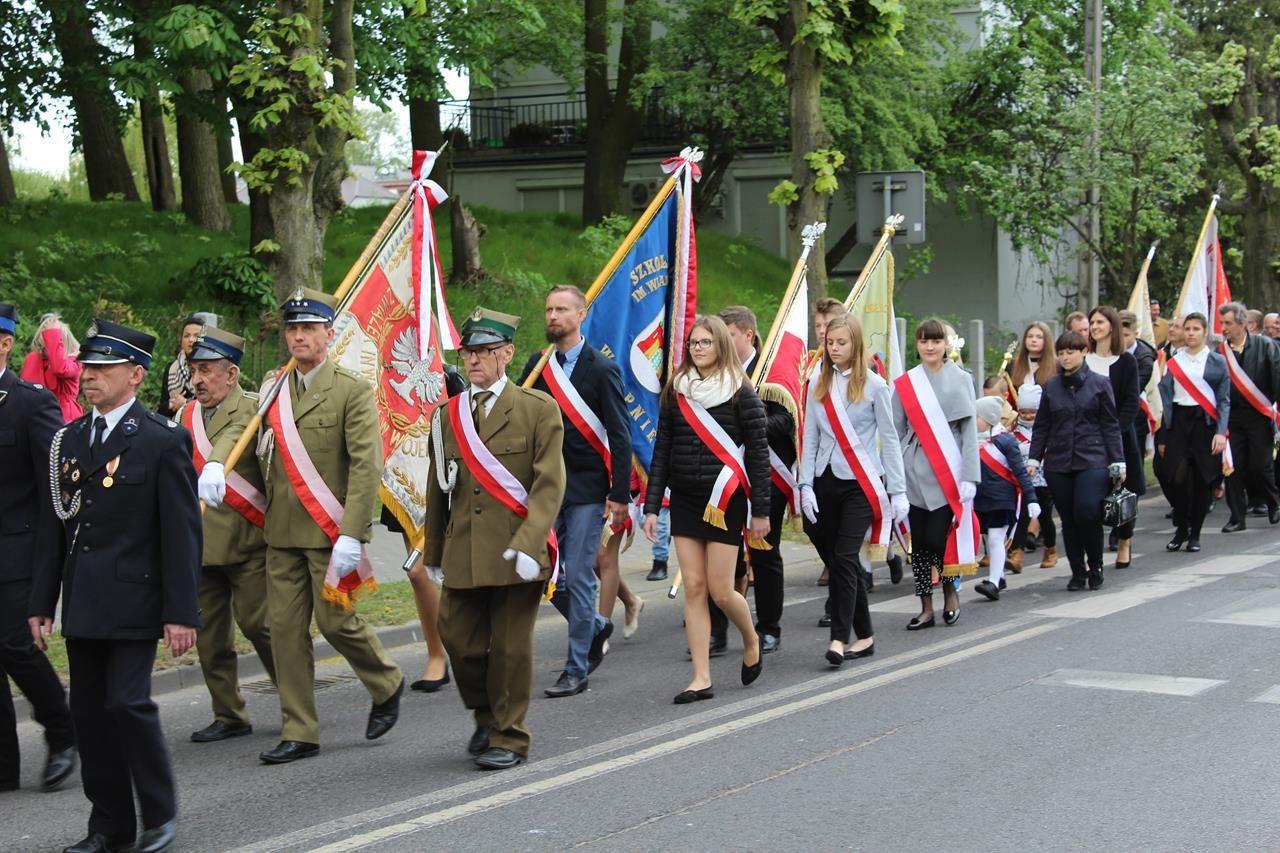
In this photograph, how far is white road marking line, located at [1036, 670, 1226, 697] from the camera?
7762mm

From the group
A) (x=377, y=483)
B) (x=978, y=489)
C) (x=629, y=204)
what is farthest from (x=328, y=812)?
(x=629, y=204)

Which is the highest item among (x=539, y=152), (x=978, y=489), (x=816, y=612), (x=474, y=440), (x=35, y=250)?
(x=539, y=152)

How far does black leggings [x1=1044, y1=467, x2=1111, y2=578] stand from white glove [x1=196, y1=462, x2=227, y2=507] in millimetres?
6749

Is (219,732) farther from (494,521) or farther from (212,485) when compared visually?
(494,521)

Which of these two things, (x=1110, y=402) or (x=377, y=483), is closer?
(x=377, y=483)

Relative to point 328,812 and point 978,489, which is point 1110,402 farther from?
point 328,812

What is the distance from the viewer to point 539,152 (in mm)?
38844

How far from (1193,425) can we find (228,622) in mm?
9670

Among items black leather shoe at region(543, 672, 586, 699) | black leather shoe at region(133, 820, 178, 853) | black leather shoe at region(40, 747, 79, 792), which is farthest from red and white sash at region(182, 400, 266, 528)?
black leather shoe at region(133, 820, 178, 853)

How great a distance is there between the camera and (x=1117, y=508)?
1141cm

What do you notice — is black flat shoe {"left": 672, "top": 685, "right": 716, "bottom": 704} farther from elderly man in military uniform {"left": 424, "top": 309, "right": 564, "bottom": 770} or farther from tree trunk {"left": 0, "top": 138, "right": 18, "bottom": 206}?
tree trunk {"left": 0, "top": 138, "right": 18, "bottom": 206}

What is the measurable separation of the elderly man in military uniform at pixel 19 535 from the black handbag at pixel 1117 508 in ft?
25.0

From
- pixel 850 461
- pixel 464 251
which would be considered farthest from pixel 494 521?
pixel 464 251

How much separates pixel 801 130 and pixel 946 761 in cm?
1024
